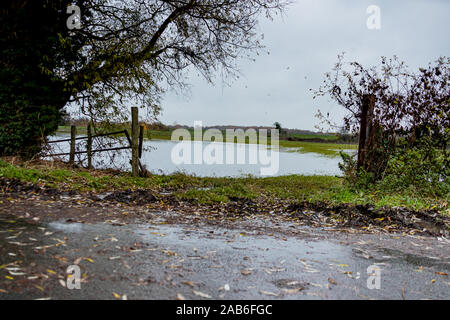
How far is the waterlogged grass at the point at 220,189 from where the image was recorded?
32.8ft

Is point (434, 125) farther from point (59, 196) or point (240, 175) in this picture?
point (59, 196)

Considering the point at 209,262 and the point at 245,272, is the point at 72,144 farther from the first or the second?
the point at 245,272

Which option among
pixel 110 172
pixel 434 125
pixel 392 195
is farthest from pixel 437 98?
pixel 110 172

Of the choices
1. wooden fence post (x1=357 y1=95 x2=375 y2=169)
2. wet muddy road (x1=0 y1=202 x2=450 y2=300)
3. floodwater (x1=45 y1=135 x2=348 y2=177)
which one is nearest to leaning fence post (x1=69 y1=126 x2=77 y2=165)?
floodwater (x1=45 y1=135 x2=348 y2=177)

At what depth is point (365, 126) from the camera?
40.8 feet

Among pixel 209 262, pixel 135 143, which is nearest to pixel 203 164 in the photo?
pixel 135 143

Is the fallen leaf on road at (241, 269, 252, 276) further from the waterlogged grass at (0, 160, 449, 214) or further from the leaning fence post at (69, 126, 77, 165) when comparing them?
the leaning fence post at (69, 126, 77, 165)

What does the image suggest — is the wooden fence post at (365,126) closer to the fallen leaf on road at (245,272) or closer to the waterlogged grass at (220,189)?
the waterlogged grass at (220,189)

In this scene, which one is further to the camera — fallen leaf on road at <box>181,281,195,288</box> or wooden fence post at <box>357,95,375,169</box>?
wooden fence post at <box>357,95,375,169</box>

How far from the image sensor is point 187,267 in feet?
16.6

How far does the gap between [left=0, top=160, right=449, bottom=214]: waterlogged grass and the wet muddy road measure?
8.57ft

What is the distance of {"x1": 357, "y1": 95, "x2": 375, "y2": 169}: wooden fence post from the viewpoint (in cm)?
1230

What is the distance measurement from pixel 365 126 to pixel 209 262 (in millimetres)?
8918
